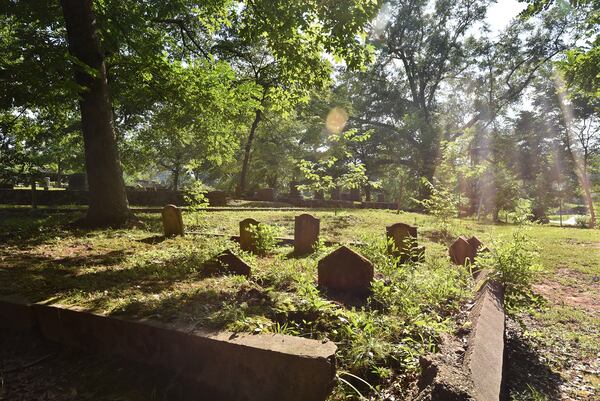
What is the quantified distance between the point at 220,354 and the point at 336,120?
30290mm

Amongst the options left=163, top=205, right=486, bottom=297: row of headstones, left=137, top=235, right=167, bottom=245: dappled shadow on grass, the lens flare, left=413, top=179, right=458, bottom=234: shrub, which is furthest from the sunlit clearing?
left=163, top=205, right=486, bottom=297: row of headstones

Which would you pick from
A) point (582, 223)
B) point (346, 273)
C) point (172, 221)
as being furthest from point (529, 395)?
point (582, 223)

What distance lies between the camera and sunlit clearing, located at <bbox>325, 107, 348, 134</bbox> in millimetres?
29866

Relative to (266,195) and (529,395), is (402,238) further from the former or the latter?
(266,195)

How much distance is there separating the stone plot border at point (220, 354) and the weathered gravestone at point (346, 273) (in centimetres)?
157

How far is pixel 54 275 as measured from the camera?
4324 mm

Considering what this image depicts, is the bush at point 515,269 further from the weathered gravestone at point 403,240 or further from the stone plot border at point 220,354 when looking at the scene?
the stone plot border at point 220,354

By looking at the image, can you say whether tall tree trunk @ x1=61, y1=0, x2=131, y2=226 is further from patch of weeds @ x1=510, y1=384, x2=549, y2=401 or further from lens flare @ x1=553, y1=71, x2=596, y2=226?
lens flare @ x1=553, y1=71, x2=596, y2=226

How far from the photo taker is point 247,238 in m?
6.25

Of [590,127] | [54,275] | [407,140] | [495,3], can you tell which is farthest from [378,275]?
[590,127]

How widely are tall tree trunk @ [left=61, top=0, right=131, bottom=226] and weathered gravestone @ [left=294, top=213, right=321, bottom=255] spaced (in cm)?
514

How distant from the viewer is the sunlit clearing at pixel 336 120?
2987 cm

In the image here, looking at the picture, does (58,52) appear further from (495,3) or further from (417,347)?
(495,3)

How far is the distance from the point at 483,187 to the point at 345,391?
2637 cm
